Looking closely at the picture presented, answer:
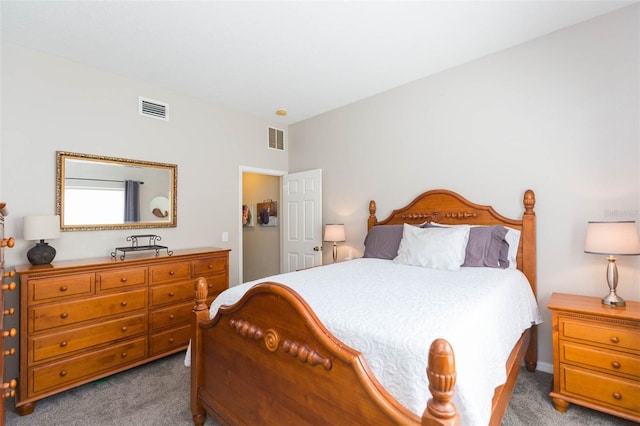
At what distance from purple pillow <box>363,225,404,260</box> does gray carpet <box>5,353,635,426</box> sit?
1422 millimetres

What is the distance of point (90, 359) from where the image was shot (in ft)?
7.79

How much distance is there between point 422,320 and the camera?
49.9 inches

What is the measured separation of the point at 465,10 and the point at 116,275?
3.37 m

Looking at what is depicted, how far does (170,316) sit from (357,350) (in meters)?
2.29

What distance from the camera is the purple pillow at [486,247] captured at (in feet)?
8.02

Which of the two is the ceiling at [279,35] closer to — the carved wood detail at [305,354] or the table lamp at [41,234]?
the table lamp at [41,234]

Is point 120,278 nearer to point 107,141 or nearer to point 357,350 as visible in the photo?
point 107,141

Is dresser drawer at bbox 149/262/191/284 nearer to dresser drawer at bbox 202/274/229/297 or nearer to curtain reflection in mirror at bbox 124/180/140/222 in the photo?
dresser drawer at bbox 202/274/229/297

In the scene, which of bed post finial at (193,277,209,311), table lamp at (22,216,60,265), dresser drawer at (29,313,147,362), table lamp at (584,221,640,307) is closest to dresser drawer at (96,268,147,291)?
dresser drawer at (29,313,147,362)

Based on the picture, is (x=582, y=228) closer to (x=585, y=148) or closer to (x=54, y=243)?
(x=585, y=148)

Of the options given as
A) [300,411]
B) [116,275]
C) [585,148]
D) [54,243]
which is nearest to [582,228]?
[585,148]

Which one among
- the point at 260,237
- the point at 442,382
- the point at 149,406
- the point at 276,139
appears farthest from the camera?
the point at 260,237

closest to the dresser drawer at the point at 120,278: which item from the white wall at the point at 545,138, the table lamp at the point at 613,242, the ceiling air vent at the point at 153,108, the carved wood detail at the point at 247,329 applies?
the carved wood detail at the point at 247,329

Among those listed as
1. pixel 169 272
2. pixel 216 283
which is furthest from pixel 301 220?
pixel 169 272
